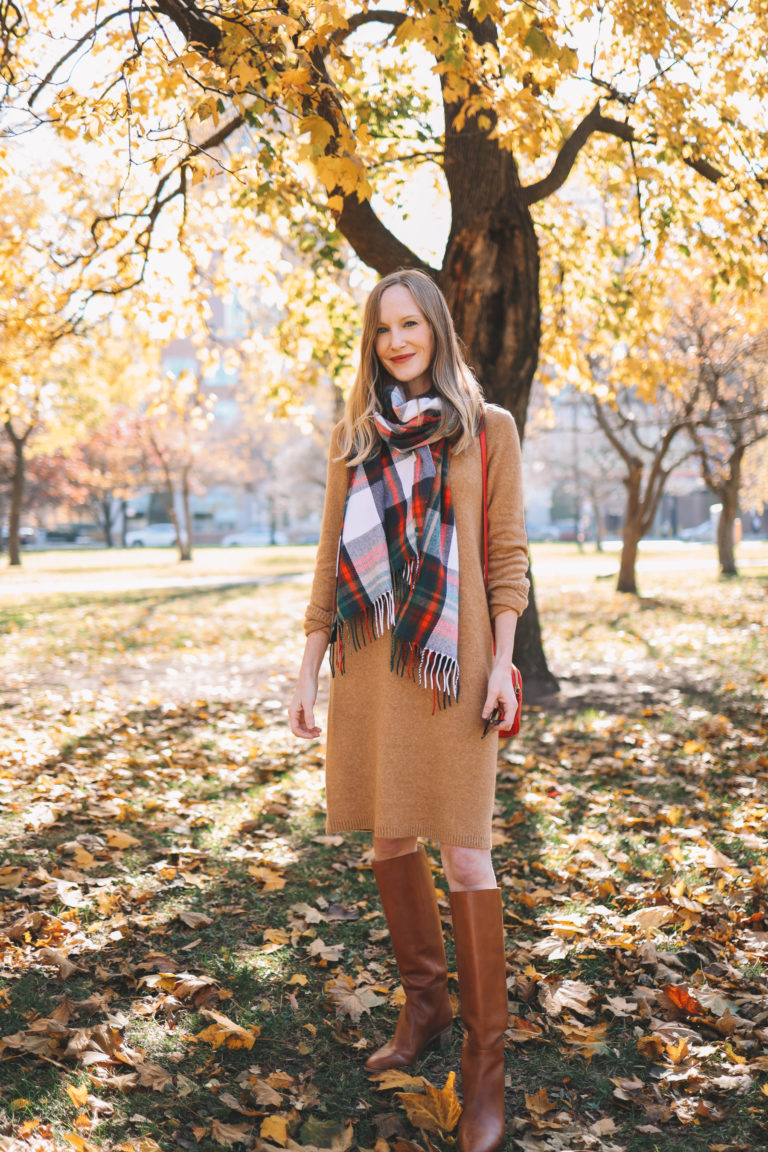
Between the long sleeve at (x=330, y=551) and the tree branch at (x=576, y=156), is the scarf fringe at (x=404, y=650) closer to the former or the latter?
the long sleeve at (x=330, y=551)

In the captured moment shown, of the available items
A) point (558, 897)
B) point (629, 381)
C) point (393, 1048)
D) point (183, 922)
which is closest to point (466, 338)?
point (629, 381)

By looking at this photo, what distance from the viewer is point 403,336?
2662 millimetres

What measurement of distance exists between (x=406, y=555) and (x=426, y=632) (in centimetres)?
22

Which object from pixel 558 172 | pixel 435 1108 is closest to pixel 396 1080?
pixel 435 1108

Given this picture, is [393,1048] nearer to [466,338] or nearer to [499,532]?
[499,532]

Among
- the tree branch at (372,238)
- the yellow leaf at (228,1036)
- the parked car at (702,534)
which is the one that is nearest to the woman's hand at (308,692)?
the yellow leaf at (228,1036)

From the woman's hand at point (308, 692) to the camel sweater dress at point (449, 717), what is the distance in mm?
82

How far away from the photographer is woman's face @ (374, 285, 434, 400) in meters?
2.66

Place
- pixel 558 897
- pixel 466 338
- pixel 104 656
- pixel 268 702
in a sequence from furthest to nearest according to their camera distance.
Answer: pixel 104 656 < pixel 268 702 < pixel 466 338 < pixel 558 897

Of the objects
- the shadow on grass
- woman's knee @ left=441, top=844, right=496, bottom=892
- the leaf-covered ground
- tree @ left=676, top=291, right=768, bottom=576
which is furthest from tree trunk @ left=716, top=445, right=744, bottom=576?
woman's knee @ left=441, top=844, right=496, bottom=892

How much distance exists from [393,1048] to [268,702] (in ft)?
18.0

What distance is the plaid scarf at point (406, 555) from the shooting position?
8.13ft

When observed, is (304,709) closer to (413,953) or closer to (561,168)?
(413,953)

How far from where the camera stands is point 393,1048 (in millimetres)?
2775
